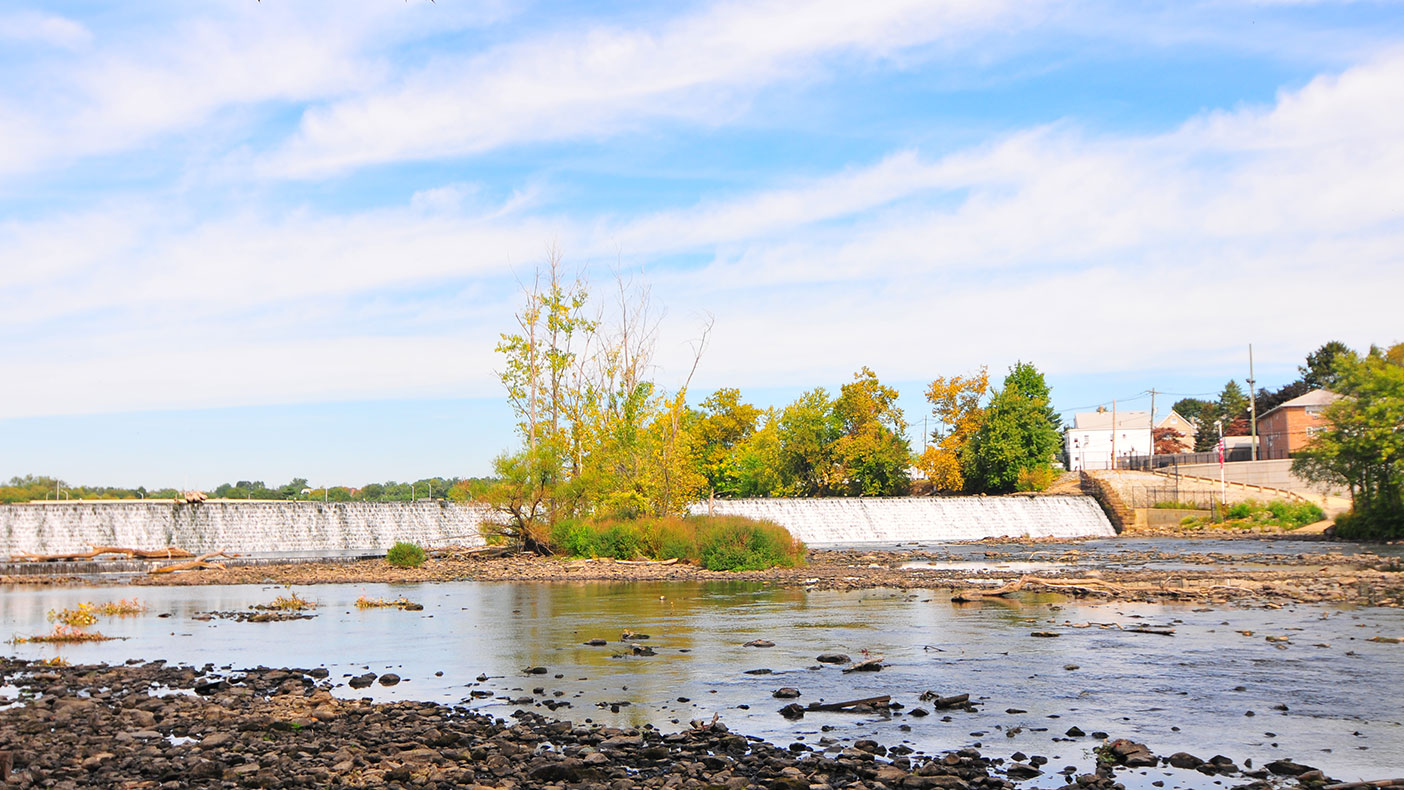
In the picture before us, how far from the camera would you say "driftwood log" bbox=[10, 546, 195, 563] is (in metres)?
35.3

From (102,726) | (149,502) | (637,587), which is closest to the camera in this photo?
(102,726)

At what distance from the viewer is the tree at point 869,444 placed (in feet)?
256

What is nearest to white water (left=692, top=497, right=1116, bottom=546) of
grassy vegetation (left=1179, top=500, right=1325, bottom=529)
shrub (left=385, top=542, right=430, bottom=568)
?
grassy vegetation (left=1179, top=500, right=1325, bottom=529)

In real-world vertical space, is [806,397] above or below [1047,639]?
above

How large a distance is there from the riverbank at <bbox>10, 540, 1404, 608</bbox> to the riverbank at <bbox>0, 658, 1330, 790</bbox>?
49.9ft

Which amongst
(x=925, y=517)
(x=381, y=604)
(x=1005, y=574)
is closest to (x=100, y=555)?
(x=381, y=604)

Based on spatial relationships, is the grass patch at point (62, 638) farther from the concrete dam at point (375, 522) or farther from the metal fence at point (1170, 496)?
the metal fence at point (1170, 496)

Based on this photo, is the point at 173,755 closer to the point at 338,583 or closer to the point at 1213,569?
the point at 338,583

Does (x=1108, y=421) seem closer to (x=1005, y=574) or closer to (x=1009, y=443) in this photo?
(x=1009, y=443)

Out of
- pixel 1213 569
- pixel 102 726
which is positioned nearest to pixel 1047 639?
pixel 102 726

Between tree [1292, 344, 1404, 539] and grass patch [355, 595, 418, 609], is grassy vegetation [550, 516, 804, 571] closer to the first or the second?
grass patch [355, 595, 418, 609]

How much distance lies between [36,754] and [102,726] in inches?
49.3

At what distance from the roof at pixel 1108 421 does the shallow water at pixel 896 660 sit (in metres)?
114

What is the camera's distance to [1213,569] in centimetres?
3316
